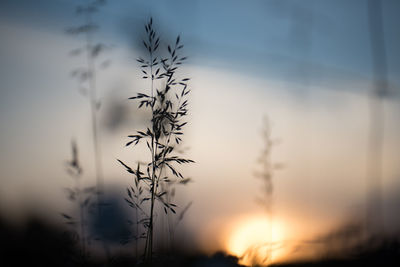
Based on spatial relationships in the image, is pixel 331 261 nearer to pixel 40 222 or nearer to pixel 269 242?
pixel 269 242

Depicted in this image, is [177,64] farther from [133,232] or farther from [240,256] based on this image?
[240,256]

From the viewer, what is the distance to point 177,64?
1907mm

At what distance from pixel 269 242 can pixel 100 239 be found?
4.08 ft

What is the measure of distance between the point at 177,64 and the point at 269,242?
1558 mm

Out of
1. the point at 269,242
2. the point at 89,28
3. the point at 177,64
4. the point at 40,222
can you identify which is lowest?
the point at 269,242

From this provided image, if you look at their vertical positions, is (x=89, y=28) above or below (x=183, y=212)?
above

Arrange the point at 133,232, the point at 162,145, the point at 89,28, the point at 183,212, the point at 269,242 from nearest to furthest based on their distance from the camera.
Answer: the point at 162,145 → the point at 133,232 → the point at 183,212 → the point at 89,28 → the point at 269,242

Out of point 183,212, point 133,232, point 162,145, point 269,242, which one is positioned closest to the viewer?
point 162,145

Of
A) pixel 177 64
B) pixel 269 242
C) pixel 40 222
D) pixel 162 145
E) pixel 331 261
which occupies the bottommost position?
pixel 331 261

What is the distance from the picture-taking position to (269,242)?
8.79ft

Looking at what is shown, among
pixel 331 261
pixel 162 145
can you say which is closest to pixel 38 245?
pixel 162 145

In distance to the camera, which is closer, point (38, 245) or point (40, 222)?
point (38, 245)

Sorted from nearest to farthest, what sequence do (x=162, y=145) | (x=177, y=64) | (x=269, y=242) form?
1. (x=162, y=145)
2. (x=177, y=64)
3. (x=269, y=242)

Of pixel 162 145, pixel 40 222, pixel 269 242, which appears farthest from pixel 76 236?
pixel 269 242
